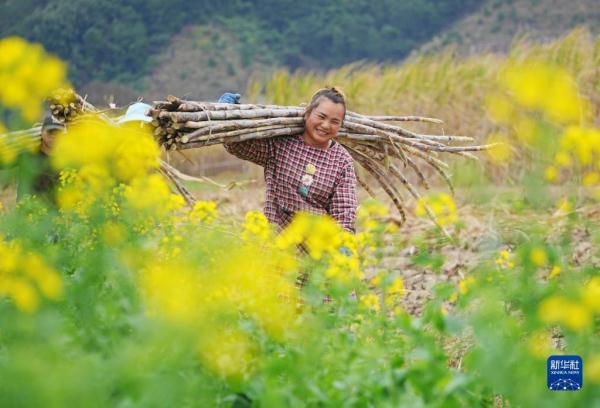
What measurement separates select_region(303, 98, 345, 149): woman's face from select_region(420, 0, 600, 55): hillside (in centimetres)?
4754

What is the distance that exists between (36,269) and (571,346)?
115 centimetres

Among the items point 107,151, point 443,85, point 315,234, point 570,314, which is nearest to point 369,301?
point 315,234

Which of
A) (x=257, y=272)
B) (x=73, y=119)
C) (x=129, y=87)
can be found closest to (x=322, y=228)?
(x=257, y=272)

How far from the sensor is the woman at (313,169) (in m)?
4.87

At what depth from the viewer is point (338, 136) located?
17.7ft

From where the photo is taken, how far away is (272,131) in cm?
496

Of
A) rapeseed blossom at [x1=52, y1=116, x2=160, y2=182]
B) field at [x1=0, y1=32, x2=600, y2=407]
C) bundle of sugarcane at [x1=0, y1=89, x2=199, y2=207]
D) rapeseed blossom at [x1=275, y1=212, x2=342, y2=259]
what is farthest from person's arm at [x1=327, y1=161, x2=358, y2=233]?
rapeseed blossom at [x1=275, y1=212, x2=342, y2=259]

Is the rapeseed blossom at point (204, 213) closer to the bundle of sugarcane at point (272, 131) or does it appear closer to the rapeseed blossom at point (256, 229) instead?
the rapeseed blossom at point (256, 229)

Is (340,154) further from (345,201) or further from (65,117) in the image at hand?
(65,117)

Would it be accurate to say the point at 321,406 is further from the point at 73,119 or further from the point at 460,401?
the point at 73,119

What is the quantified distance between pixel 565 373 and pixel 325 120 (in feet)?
8.61

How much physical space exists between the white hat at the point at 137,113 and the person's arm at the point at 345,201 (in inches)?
36.6

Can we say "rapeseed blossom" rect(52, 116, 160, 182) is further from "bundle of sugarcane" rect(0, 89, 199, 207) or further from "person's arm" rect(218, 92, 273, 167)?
"person's arm" rect(218, 92, 273, 167)

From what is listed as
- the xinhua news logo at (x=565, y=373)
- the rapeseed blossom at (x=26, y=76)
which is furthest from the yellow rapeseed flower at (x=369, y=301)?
the rapeseed blossom at (x=26, y=76)
